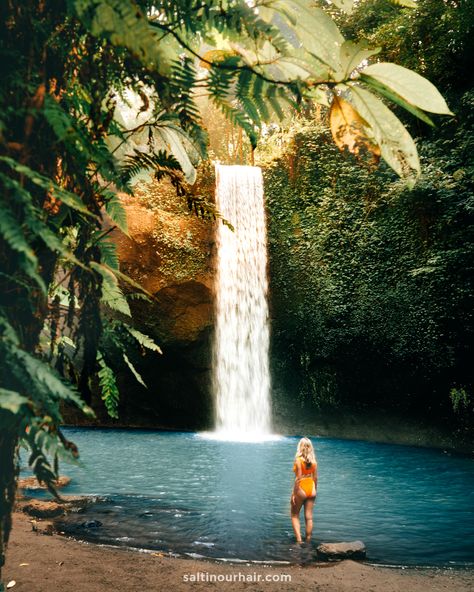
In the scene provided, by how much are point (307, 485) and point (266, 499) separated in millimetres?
1652

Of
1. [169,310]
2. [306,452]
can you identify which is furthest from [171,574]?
[169,310]

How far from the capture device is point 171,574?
4113mm

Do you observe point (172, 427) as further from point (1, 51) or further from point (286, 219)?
A: point (1, 51)

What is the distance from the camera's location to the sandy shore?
3848mm

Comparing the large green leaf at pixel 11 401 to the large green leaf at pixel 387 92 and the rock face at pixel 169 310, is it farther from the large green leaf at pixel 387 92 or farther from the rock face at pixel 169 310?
the rock face at pixel 169 310

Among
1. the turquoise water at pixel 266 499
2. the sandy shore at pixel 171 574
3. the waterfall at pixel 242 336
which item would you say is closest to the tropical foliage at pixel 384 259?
the waterfall at pixel 242 336

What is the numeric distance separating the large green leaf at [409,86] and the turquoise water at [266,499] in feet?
15.5

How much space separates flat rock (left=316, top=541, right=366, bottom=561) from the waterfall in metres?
8.83

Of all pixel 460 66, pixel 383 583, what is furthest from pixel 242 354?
pixel 383 583

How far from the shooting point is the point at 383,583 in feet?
13.5

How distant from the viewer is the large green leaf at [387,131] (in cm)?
85

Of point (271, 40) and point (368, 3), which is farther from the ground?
point (368, 3)

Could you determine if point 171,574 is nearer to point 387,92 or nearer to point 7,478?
point 7,478

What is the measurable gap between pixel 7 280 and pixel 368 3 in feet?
48.3
